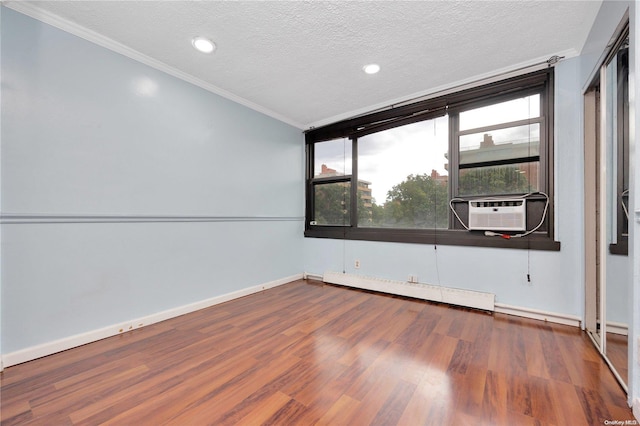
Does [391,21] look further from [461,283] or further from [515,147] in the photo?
[461,283]

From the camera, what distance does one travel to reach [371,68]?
2521 mm

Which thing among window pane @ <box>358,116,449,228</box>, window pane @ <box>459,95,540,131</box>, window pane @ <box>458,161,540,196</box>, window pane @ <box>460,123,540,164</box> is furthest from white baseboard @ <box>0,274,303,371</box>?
window pane @ <box>459,95,540,131</box>

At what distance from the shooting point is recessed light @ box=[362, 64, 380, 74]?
2.49 meters

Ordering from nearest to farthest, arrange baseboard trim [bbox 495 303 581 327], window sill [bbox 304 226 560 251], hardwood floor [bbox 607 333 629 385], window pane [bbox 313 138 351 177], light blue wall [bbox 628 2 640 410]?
light blue wall [bbox 628 2 640 410] → hardwood floor [bbox 607 333 629 385] → baseboard trim [bbox 495 303 581 327] → window sill [bbox 304 226 560 251] → window pane [bbox 313 138 351 177]

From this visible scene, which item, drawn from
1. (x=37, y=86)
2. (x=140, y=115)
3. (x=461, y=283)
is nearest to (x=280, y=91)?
(x=140, y=115)

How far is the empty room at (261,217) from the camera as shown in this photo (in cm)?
142

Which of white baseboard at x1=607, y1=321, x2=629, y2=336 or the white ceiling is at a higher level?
the white ceiling

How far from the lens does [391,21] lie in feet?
6.28

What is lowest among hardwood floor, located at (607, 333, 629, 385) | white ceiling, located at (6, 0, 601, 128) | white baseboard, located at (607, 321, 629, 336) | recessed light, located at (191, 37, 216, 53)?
hardwood floor, located at (607, 333, 629, 385)

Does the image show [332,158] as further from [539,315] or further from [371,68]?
[539,315]

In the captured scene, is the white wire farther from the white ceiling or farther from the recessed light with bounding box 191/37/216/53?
the recessed light with bounding box 191/37/216/53

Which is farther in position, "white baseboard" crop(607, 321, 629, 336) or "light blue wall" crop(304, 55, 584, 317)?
"light blue wall" crop(304, 55, 584, 317)

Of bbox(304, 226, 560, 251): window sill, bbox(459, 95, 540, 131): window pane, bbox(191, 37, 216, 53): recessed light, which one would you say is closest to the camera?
bbox(191, 37, 216, 53): recessed light

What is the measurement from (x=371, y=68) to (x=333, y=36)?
605 millimetres
